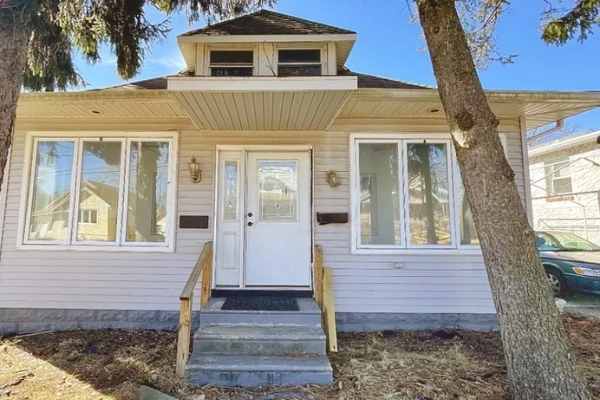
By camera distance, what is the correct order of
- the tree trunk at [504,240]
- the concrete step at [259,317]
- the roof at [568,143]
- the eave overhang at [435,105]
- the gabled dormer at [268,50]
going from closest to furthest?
the tree trunk at [504,240]
the concrete step at [259,317]
the eave overhang at [435,105]
the gabled dormer at [268,50]
the roof at [568,143]

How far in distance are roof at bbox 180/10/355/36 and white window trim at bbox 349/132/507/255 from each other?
1.47m

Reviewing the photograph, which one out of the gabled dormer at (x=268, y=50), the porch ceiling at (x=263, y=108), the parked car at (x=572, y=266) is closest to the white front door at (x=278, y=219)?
the porch ceiling at (x=263, y=108)

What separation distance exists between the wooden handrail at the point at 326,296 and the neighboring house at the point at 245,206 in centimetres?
31

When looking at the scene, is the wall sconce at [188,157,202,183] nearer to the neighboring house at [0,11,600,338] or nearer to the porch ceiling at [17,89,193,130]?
the neighboring house at [0,11,600,338]

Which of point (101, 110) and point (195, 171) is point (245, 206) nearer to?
point (195, 171)

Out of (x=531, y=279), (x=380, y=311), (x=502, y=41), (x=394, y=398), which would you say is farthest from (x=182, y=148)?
(x=502, y=41)

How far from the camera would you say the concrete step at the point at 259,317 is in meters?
3.58

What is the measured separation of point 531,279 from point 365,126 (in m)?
2.87

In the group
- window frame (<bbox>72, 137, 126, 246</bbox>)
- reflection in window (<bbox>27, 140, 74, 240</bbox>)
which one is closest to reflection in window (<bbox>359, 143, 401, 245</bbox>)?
window frame (<bbox>72, 137, 126, 246</bbox>)

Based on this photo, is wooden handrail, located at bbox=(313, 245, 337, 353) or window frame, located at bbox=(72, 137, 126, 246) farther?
window frame, located at bbox=(72, 137, 126, 246)

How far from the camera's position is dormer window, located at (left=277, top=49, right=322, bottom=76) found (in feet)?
14.0

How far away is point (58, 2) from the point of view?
158 inches

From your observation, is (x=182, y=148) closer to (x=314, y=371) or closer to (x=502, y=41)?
(x=314, y=371)

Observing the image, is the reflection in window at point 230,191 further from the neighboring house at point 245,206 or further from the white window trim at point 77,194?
the white window trim at point 77,194
